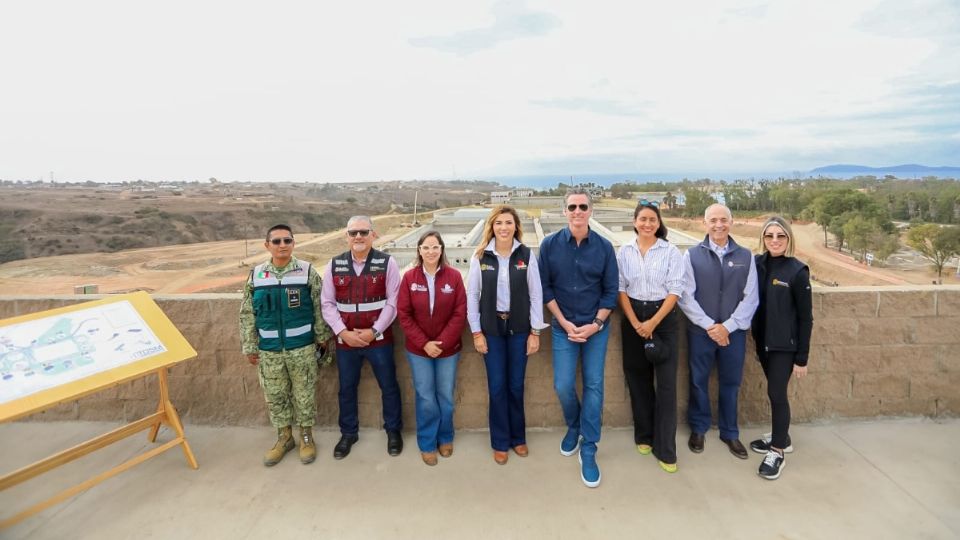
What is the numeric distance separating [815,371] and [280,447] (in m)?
3.91

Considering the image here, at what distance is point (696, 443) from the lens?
10.8 feet

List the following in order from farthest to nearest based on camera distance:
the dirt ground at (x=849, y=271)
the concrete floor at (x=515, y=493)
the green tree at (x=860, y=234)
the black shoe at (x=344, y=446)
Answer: the green tree at (x=860, y=234) < the dirt ground at (x=849, y=271) < the black shoe at (x=344, y=446) < the concrete floor at (x=515, y=493)

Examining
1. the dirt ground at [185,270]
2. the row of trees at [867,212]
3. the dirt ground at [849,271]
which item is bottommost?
the dirt ground at [849,271]

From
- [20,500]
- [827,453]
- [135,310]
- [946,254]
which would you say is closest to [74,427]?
[20,500]

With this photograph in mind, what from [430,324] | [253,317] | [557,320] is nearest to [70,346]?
[253,317]

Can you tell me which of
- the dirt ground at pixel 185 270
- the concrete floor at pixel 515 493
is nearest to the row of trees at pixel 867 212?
the dirt ground at pixel 185 270

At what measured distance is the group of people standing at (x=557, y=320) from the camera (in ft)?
10.00

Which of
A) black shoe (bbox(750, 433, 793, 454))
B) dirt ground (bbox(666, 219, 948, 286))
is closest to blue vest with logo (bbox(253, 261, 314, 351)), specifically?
black shoe (bbox(750, 433, 793, 454))

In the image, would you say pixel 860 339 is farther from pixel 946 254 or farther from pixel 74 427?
pixel 946 254

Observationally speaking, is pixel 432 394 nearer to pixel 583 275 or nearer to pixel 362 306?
pixel 362 306

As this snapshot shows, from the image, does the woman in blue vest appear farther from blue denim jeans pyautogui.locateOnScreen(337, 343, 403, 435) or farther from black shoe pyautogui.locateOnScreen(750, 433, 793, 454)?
black shoe pyautogui.locateOnScreen(750, 433, 793, 454)

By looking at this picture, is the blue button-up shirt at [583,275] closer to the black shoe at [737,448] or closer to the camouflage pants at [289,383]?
the black shoe at [737,448]

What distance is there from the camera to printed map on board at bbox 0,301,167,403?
107 inches

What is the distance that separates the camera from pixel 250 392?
148 inches
